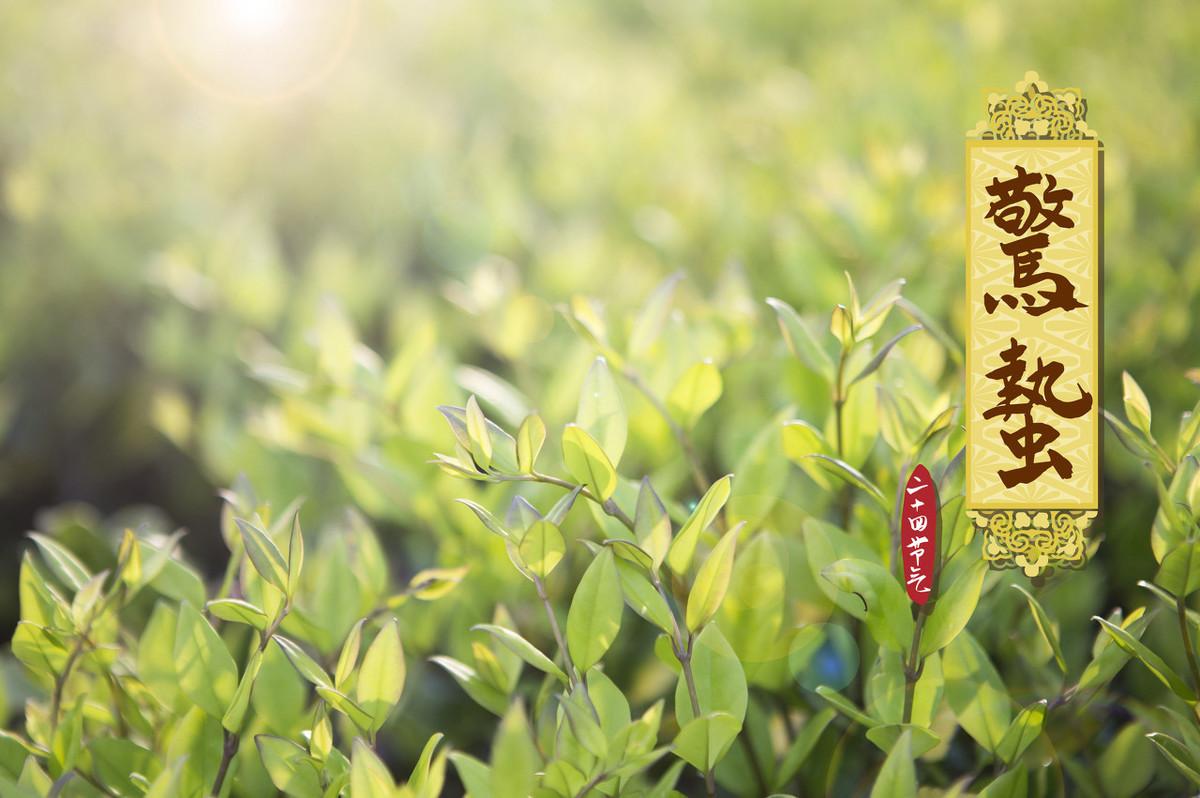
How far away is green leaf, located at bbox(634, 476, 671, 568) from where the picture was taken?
613mm

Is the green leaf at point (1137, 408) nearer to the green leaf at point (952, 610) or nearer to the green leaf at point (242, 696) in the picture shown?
the green leaf at point (952, 610)

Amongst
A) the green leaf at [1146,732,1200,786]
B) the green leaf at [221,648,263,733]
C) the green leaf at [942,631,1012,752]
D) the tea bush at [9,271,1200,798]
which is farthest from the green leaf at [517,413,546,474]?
the green leaf at [1146,732,1200,786]

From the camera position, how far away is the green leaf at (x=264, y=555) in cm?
60

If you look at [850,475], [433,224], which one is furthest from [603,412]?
[433,224]

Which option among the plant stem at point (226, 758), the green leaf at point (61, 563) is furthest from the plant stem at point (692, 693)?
the green leaf at point (61, 563)

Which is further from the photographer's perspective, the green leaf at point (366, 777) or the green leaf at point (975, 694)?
the green leaf at point (975, 694)

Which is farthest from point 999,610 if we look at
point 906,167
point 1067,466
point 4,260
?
point 4,260

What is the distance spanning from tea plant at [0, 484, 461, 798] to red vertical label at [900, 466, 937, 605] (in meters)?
0.33

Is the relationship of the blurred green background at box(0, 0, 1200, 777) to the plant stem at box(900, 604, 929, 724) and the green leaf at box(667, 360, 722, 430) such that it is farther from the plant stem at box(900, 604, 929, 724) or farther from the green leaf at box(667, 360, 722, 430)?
the plant stem at box(900, 604, 929, 724)

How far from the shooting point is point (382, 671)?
631 millimetres

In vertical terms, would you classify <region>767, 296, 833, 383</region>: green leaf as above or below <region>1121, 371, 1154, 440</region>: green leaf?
above

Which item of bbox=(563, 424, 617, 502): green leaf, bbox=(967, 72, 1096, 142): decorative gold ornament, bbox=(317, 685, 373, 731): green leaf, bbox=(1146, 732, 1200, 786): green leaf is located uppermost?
bbox=(967, 72, 1096, 142): decorative gold ornament

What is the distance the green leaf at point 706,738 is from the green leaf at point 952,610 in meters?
0.15

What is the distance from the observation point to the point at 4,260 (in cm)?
151
